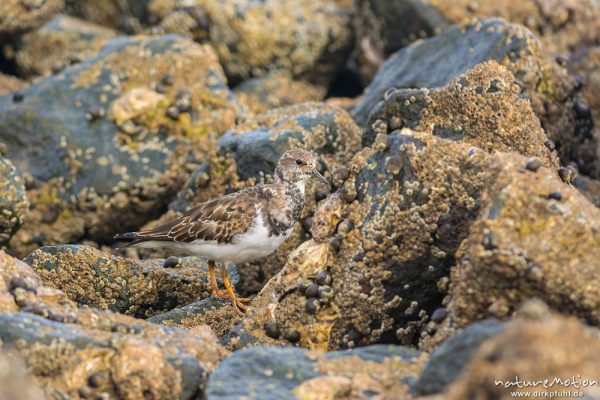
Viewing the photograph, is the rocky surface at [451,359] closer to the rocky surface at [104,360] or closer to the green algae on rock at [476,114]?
the rocky surface at [104,360]

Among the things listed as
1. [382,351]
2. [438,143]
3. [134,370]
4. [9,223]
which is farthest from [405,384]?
[9,223]

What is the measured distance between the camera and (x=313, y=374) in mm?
5832

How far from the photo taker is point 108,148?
1169 cm

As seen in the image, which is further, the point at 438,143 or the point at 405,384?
the point at 438,143

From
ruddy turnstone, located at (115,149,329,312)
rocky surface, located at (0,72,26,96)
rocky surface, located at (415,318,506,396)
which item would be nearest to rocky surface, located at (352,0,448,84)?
rocky surface, located at (0,72,26,96)

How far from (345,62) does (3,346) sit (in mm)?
10917

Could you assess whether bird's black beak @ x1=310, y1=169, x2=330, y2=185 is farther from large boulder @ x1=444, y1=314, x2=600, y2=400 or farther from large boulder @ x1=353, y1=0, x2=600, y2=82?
large boulder @ x1=353, y1=0, x2=600, y2=82

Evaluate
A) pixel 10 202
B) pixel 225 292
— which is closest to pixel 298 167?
pixel 225 292

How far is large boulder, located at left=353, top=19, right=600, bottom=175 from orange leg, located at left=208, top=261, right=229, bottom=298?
221cm

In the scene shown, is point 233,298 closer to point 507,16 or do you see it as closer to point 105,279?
point 105,279

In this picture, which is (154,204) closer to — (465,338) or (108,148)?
(108,148)

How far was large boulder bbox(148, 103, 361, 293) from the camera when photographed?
9.82m

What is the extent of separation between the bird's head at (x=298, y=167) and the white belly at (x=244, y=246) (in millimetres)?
500

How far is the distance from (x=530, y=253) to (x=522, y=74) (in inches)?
172
